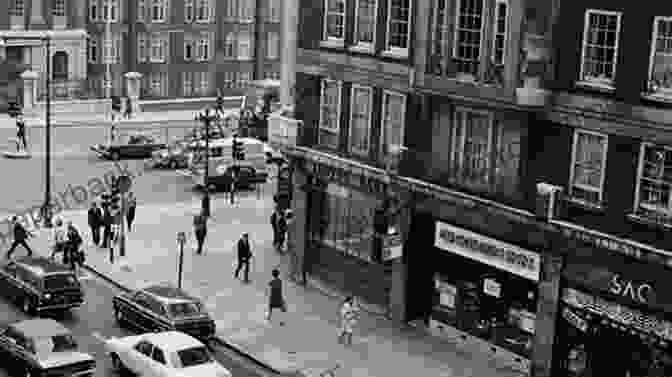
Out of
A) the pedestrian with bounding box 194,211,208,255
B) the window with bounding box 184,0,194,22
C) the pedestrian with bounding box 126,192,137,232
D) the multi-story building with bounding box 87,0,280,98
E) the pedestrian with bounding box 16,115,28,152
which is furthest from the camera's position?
the window with bounding box 184,0,194,22

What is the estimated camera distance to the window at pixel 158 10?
3302 inches

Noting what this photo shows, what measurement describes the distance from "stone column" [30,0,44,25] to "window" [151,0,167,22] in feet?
28.0

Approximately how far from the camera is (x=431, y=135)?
36781 millimetres

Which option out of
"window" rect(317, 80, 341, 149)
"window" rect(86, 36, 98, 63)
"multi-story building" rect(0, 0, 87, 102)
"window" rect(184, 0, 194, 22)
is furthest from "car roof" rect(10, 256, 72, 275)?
"window" rect(184, 0, 194, 22)

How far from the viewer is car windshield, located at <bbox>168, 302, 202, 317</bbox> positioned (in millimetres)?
36156

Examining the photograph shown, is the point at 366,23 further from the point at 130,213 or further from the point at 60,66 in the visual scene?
the point at 60,66

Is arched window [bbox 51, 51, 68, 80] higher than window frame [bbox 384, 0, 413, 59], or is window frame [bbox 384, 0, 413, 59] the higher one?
window frame [bbox 384, 0, 413, 59]

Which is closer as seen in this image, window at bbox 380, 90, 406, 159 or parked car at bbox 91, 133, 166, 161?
window at bbox 380, 90, 406, 159

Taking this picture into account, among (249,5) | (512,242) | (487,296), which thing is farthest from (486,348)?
(249,5)

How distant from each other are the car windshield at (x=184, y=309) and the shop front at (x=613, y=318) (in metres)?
10.8

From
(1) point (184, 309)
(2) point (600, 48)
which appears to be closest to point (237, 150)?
(1) point (184, 309)

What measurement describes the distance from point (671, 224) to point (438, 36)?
9554mm

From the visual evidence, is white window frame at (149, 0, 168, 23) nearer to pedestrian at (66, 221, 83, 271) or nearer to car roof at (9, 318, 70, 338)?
pedestrian at (66, 221, 83, 271)

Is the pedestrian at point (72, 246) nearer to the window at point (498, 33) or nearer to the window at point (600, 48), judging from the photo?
the window at point (498, 33)
